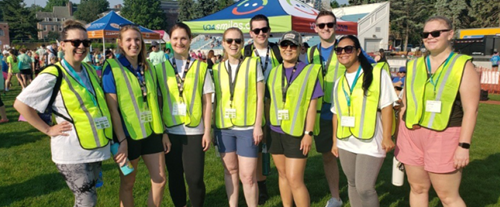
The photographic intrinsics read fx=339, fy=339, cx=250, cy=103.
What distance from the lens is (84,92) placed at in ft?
8.69

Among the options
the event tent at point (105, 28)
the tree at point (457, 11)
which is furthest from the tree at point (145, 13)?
the event tent at point (105, 28)

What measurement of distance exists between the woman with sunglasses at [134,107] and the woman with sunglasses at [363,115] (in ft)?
5.61

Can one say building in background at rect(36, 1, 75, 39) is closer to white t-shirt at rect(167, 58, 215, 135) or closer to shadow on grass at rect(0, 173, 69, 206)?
shadow on grass at rect(0, 173, 69, 206)

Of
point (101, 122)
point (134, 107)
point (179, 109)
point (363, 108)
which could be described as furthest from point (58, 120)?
point (363, 108)

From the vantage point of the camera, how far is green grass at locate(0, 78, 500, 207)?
14.6 feet

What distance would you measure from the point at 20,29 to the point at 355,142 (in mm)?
88820

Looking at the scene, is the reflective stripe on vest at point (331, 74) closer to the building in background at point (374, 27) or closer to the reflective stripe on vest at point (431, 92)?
the reflective stripe on vest at point (431, 92)

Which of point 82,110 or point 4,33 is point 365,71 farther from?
point 4,33

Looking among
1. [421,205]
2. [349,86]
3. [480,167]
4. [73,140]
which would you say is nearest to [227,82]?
[349,86]

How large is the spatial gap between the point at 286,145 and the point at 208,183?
2181mm

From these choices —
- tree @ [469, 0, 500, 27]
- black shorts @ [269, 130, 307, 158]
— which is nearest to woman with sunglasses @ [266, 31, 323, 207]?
black shorts @ [269, 130, 307, 158]

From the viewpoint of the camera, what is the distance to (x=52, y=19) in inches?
4707

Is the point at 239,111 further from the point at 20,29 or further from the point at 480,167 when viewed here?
the point at 20,29

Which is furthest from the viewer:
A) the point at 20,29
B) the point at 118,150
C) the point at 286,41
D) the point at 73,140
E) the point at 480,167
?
the point at 20,29
